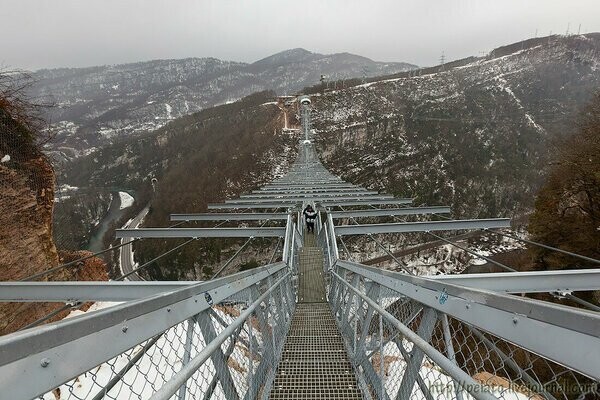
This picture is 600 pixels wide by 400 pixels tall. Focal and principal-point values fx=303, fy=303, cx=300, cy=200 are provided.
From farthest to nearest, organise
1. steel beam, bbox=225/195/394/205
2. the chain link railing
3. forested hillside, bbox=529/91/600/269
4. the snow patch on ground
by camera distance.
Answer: the snow patch on ground < forested hillside, bbox=529/91/600/269 < steel beam, bbox=225/195/394/205 < the chain link railing

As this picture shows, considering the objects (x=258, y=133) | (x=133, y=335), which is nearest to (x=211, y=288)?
(x=133, y=335)

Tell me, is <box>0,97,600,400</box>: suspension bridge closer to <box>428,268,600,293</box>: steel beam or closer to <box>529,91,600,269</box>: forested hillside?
<box>428,268,600,293</box>: steel beam

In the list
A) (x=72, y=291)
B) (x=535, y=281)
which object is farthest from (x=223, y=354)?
(x=535, y=281)

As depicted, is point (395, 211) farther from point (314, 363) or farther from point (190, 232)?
point (314, 363)

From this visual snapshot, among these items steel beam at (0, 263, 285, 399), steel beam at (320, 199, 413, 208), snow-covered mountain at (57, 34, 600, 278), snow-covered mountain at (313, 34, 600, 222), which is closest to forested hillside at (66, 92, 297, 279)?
snow-covered mountain at (57, 34, 600, 278)

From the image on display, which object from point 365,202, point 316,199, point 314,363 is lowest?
point 314,363

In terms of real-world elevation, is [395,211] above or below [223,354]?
below

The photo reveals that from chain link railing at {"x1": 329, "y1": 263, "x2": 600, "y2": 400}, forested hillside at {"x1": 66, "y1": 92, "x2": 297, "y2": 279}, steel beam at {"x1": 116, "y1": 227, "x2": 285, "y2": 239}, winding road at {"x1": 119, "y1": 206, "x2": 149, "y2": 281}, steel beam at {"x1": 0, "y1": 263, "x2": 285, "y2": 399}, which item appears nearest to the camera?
→ steel beam at {"x1": 0, "y1": 263, "x2": 285, "y2": 399}
